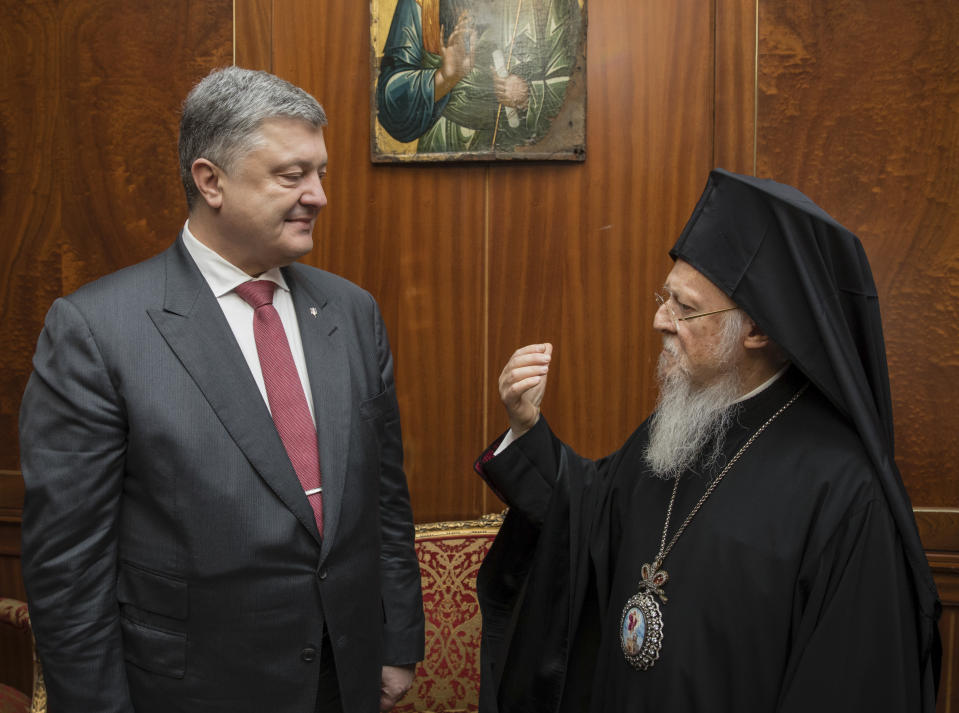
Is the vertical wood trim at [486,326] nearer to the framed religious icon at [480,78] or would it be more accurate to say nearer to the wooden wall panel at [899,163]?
the framed religious icon at [480,78]

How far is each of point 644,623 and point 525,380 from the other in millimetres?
618

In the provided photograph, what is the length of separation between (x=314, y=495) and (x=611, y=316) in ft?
5.59

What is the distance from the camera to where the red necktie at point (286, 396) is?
6.30ft

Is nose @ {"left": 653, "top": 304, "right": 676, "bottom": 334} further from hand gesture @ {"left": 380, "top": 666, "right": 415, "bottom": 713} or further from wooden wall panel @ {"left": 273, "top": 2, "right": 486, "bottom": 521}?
wooden wall panel @ {"left": 273, "top": 2, "right": 486, "bottom": 521}

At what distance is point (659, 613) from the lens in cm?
187

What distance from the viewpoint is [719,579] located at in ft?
5.89

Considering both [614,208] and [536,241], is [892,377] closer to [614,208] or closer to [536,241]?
[614,208]

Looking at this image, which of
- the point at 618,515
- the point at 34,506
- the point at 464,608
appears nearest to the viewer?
the point at 34,506

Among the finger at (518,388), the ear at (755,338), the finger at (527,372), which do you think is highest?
the ear at (755,338)

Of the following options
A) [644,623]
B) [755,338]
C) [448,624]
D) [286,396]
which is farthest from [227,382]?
[448,624]

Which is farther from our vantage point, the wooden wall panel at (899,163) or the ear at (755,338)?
the wooden wall panel at (899,163)

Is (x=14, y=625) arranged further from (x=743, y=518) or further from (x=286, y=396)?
(x=743, y=518)

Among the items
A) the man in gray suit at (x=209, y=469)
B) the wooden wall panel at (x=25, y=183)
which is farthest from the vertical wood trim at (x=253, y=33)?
the man in gray suit at (x=209, y=469)

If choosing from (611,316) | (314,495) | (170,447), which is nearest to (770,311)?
(314,495)
